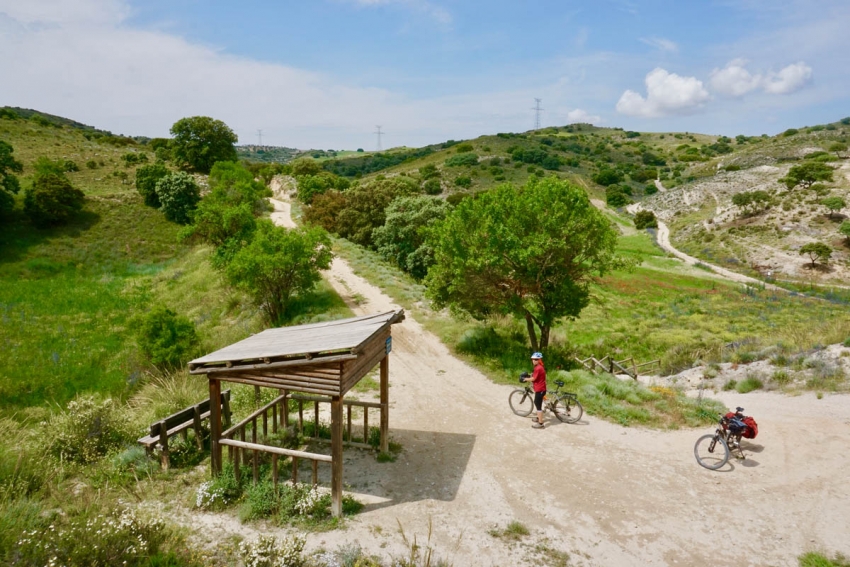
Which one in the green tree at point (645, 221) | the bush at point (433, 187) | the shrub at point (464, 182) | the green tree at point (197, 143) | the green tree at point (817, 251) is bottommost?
the green tree at point (817, 251)

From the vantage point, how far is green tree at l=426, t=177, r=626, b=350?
16.5 m

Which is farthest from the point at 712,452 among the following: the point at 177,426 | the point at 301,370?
the point at 177,426

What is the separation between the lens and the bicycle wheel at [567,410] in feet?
42.1

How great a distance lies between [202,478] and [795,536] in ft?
37.5

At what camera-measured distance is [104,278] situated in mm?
36781

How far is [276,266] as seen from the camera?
21578mm

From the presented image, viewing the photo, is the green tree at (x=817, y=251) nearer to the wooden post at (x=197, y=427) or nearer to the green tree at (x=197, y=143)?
the wooden post at (x=197, y=427)

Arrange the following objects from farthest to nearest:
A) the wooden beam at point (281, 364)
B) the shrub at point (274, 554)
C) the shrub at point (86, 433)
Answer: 1. the shrub at point (86, 433)
2. the wooden beam at point (281, 364)
3. the shrub at point (274, 554)

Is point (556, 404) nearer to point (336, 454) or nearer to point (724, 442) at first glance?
point (724, 442)

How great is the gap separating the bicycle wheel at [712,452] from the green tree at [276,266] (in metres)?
17.5

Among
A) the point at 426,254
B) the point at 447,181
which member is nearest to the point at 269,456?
the point at 426,254

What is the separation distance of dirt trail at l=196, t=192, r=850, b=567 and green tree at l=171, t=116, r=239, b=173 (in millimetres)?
57893

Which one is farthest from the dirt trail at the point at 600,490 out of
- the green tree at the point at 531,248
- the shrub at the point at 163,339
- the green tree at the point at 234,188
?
the green tree at the point at 234,188

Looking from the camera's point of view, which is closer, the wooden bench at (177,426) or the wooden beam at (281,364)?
the wooden beam at (281,364)
